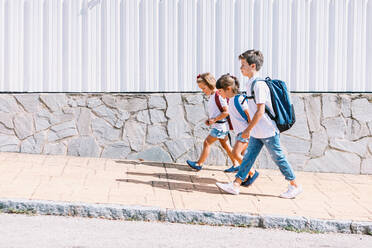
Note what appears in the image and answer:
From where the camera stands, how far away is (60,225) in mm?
5332

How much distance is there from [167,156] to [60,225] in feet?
11.3

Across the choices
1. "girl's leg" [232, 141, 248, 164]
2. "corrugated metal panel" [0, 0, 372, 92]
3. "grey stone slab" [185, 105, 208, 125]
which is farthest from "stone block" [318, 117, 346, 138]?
"girl's leg" [232, 141, 248, 164]

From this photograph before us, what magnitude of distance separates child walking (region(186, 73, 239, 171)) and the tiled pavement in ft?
0.91

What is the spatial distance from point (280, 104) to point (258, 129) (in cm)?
36

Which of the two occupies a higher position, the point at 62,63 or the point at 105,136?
the point at 62,63

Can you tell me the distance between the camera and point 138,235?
5145 millimetres

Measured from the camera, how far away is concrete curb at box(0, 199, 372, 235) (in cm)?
571

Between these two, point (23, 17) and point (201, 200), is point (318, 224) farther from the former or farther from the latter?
point (23, 17)

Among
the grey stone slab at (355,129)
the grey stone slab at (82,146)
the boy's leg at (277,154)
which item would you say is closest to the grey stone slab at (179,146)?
the grey stone slab at (82,146)

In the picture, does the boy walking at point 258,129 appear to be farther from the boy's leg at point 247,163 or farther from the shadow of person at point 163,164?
the shadow of person at point 163,164

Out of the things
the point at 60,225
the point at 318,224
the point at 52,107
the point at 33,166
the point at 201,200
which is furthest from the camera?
the point at 52,107

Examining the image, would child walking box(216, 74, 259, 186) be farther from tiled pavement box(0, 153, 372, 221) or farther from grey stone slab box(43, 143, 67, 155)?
grey stone slab box(43, 143, 67, 155)

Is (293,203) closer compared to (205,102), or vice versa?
(293,203)

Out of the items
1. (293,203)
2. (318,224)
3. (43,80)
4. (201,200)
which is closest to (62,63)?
(43,80)
